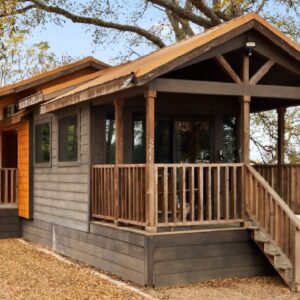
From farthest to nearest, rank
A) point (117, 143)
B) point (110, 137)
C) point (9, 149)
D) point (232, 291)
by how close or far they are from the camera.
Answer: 1. point (9, 149)
2. point (110, 137)
3. point (117, 143)
4. point (232, 291)

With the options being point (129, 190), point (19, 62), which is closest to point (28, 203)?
point (129, 190)

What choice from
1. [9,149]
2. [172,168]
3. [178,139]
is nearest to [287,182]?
[178,139]

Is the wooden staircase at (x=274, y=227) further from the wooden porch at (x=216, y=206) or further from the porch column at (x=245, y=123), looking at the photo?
the porch column at (x=245, y=123)

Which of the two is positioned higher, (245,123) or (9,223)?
(245,123)

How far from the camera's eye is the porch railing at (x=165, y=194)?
29.5 feet

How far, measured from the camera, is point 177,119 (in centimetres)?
1217

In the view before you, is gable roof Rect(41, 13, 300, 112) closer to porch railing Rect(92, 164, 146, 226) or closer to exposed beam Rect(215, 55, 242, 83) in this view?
exposed beam Rect(215, 55, 242, 83)

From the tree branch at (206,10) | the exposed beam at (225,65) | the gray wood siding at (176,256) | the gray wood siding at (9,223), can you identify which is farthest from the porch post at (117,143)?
the tree branch at (206,10)

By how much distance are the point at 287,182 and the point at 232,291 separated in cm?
402

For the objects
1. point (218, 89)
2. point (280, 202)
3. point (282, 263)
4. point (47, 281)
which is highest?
point (218, 89)

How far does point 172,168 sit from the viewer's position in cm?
916

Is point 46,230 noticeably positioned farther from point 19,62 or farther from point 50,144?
point 19,62

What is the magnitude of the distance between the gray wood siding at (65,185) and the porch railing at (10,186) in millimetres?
1224

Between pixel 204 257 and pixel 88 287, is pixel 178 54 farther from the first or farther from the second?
pixel 88 287
